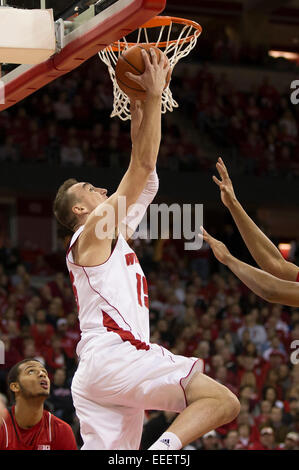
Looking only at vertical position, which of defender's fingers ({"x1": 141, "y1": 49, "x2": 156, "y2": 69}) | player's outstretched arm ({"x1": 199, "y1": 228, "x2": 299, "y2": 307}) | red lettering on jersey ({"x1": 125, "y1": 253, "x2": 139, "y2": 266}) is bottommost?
player's outstretched arm ({"x1": 199, "y1": 228, "x2": 299, "y2": 307})

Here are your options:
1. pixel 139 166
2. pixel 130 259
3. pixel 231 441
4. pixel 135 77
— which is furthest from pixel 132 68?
pixel 231 441

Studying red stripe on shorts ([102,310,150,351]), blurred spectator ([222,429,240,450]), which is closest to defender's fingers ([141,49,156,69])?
red stripe on shorts ([102,310,150,351])

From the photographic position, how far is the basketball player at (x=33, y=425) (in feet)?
17.8

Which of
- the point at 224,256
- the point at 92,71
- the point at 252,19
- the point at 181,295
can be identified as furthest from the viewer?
the point at 252,19

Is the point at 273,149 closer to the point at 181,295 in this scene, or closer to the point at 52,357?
the point at 181,295

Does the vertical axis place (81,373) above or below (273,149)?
below

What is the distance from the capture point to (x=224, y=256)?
4.42 metres

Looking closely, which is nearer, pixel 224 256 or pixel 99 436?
pixel 99 436

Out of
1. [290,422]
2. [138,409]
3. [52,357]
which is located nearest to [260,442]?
[290,422]

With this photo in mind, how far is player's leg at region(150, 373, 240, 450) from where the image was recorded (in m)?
3.91

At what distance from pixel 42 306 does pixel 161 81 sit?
766cm

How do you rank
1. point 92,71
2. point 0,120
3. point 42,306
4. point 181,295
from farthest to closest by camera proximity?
point 92,71 < point 0,120 < point 181,295 < point 42,306

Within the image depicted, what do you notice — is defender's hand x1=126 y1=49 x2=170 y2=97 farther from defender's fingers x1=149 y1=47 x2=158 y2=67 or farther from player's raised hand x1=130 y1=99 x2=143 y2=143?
player's raised hand x1=130 y1=99 x2=143 y2=143

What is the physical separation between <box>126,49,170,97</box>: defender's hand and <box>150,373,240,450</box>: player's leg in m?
1.46
